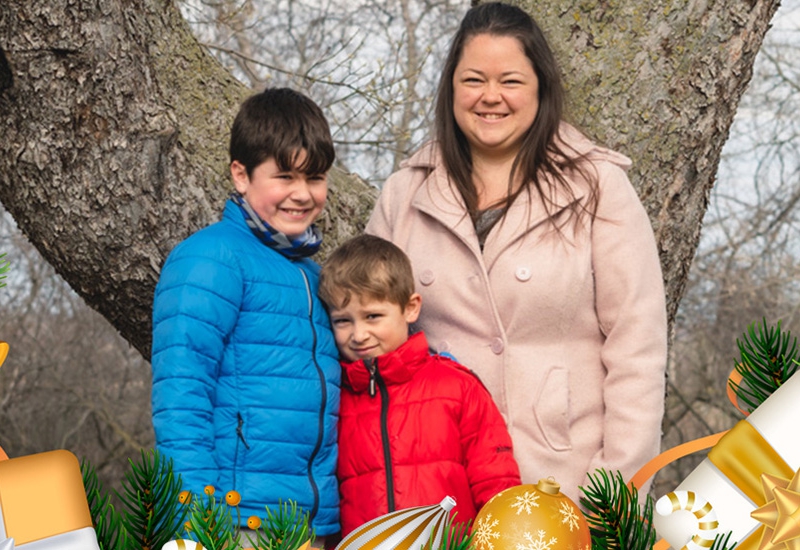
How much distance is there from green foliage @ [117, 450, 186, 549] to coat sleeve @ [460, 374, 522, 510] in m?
1.49

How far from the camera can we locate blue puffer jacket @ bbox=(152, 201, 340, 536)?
6.84ft

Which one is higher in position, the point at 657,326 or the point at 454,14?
the point at 454,14

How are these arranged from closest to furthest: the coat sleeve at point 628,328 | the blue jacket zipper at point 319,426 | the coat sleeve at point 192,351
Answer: the coat sleeve at point 192,351
the blue jacket zipper at point 319,426
the coat sleeve at point 628,328

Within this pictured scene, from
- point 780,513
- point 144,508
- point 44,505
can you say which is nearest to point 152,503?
point 144,508

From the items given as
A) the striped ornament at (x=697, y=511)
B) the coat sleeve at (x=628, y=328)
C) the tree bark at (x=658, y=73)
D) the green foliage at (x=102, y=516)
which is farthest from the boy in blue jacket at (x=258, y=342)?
the striped ornament at (x=697, y=511)

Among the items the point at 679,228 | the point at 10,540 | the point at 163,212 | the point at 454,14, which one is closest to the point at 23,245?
the point at 454,14

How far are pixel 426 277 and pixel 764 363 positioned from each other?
5.57 feet

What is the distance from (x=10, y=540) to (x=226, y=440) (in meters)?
1.52

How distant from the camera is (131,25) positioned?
2.72 metres

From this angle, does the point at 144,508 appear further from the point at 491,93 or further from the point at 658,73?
the point at 658,73

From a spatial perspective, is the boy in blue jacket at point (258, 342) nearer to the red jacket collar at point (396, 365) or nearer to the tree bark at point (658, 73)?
the red jacket collar at point (396, 365)

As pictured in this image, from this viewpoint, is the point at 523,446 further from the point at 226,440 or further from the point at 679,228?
the point at 679,228

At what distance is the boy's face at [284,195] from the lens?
2311 mm

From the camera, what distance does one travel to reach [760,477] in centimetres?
71
